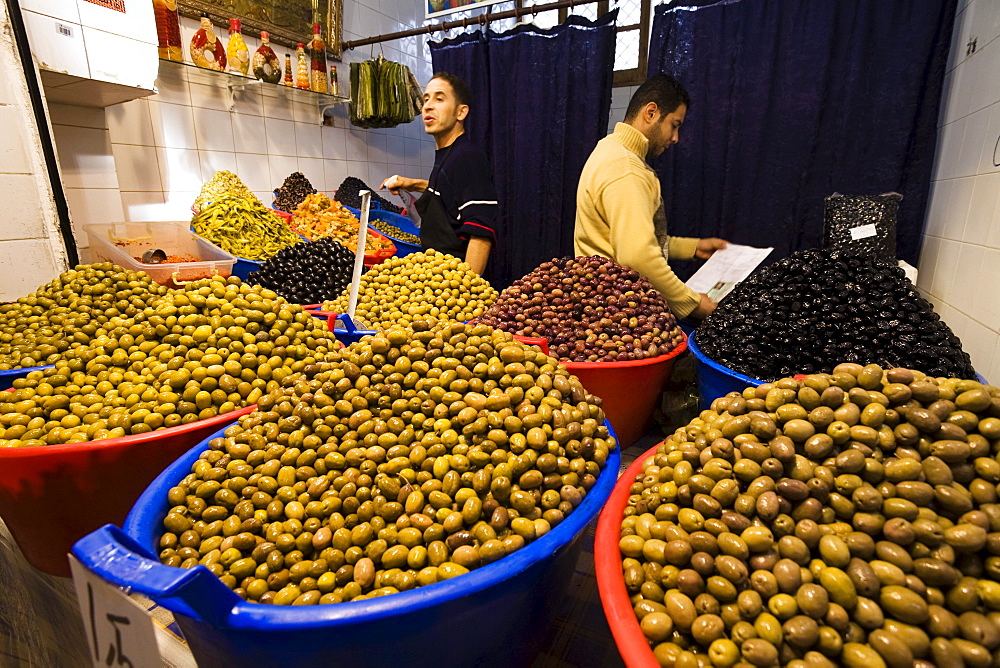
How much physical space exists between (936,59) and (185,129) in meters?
6.04

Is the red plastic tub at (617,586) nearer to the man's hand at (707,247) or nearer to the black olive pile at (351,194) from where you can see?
the man's hand at (707,247)

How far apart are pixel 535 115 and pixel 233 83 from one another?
2927 millimetres

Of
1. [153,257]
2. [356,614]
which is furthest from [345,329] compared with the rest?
[153,257]

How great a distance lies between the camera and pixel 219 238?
11.7ft

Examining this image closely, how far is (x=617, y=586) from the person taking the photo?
89cm

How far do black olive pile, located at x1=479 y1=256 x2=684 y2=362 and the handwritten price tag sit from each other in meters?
1.61

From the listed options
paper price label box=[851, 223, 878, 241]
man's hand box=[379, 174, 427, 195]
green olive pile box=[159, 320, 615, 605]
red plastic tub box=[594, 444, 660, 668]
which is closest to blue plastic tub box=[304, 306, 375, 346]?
green olive pile box=[159, 320, 615, 605]

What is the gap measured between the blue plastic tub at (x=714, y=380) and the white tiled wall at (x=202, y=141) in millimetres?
4092

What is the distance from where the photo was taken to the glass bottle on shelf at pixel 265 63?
4.47 metres

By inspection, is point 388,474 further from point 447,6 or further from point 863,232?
point 447,6

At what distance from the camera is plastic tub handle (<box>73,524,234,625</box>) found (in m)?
0.59

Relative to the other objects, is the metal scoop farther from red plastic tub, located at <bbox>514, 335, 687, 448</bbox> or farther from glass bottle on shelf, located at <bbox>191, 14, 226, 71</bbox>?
red plastic tub, located at <bbox>514, 335, 687, 448</bbox>

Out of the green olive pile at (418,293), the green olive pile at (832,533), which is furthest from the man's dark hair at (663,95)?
the green olive pile at (832,533)

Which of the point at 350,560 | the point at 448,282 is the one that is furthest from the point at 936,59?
the point at 350,560
